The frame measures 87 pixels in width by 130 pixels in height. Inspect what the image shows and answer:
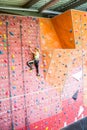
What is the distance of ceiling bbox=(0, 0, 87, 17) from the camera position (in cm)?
424

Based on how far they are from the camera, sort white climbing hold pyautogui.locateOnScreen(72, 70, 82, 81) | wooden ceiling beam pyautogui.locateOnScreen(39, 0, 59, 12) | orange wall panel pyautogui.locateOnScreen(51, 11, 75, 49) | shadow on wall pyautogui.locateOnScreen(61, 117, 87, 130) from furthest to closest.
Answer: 1. white climbing hold pyautogui.locateOnScreen(72, 70, 82, 81)
2. orange wall panel pyautogui.locateOnScreen(51, 11, 75, 49)
3. wooden ceiling beam pyautogui.locateOnScreen(39, 0, 59, 12)
4. shadow on wall pyautogui.locateOnScreen(61, 117, 87, 130)

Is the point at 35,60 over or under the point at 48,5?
under

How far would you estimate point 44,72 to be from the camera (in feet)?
13.9

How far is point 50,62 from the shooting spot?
13.9ft

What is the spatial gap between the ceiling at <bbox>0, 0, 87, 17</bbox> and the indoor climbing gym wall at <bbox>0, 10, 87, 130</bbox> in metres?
0.32

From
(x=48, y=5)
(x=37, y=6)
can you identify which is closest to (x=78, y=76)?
(x=48, y=5)

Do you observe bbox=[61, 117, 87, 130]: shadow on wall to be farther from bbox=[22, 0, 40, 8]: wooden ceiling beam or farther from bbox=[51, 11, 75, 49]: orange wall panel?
bbox=[22, 0, 40, 8]: wooden ceiling beam

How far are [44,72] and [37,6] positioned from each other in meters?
1.68

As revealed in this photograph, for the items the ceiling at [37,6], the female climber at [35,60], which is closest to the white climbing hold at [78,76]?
the female climber at [35,60]

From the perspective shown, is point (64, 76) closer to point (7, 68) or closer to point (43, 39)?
point (43, 39)

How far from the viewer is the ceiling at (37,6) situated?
4238 millimetres

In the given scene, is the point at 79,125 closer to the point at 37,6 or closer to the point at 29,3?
the point at 29,3

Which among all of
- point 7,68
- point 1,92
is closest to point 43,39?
point 7,68

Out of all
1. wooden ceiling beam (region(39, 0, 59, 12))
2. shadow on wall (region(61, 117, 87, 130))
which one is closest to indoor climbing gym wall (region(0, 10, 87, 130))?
wooden ceiling beam (region(39, 0, 59, 12))
